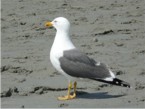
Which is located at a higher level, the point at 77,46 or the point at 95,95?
the point at 77,46

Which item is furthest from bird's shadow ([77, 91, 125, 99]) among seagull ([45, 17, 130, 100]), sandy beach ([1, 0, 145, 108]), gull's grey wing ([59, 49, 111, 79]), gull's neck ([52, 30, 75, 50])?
gull's neck ([52, 30, 75, 50])

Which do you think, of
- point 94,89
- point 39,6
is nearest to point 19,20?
point 39,6

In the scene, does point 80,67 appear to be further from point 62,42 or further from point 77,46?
point 77,46

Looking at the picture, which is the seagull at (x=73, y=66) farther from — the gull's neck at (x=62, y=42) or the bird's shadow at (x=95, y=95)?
the bird's shadow at (x=95, y=95)

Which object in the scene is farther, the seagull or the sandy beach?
the sandy beach

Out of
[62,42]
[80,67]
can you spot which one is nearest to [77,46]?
[62,42]

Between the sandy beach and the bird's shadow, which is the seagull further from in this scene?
the sandy beach

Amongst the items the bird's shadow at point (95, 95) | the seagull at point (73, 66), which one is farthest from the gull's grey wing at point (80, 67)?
the bird's shadow at point (95, 95)

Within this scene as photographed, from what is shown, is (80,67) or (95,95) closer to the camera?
(80,67)

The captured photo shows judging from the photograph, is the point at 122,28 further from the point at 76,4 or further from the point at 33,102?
the point at 33,102

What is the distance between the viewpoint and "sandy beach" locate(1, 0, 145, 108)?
21.7 feet

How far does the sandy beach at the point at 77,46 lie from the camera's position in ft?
21.7

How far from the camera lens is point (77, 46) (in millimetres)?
8906

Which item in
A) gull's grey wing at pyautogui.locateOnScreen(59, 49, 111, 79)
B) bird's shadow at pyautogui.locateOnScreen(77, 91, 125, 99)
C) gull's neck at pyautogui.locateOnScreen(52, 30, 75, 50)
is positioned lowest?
bird's shadow at pyautogui.locateOnScreen(77, 91, 125, 99)
